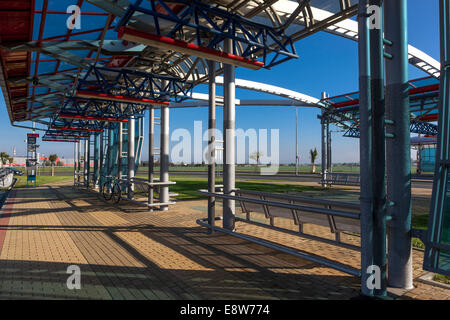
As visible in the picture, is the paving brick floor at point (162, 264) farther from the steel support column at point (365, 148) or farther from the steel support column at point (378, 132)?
the steel support column at point (378, 132)

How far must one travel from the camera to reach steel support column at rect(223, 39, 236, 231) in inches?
272

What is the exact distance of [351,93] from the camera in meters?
18.1

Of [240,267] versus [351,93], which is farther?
[351,93]

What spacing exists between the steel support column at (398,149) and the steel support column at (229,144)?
12.4 feet

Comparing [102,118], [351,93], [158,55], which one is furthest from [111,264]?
[351,93]

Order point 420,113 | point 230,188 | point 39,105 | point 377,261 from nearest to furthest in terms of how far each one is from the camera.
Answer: point 377,261, point 230,188, point 39,105, point 420,113

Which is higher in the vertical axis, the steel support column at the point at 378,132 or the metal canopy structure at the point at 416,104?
the metal canopy structure at the point at 416,104

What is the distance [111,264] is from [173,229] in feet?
8.84

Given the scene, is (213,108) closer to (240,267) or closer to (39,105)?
(240,267)

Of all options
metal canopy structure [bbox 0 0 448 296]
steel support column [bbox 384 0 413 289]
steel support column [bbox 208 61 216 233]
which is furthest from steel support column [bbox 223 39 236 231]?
steel support column [bbox 384 0 413 289]

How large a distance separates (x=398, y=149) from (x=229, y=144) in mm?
4002

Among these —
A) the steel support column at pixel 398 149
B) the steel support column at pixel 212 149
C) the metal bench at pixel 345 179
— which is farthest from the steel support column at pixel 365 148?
the metal bench at pixel 345 179

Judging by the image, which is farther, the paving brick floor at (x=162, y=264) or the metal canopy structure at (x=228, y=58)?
the paving brick floor at (x=162, y=264)

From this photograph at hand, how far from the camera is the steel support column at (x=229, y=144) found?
6902mm
